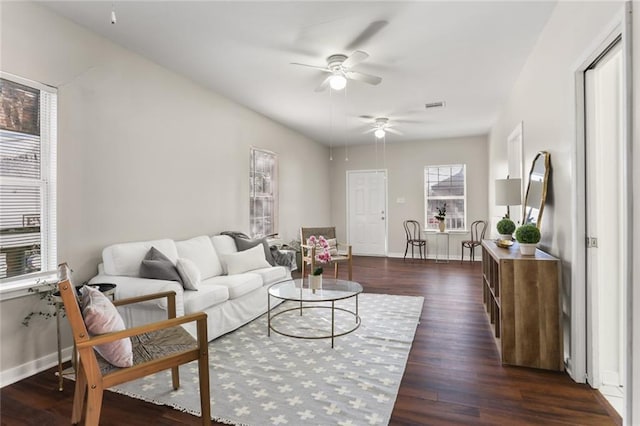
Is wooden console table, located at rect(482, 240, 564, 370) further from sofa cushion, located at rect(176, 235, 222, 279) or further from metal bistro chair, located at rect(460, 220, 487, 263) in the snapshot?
metal bistro chair, located at rect(460, 220, 487, 263)

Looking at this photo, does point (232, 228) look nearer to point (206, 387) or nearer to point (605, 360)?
point (206, 387)

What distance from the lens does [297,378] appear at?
7.57 feet

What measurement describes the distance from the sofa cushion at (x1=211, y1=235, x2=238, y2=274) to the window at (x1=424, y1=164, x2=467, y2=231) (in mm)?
4962

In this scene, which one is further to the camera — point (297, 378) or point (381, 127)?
point (381, 127)

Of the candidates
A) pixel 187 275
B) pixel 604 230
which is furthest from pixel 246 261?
pixel 604 230

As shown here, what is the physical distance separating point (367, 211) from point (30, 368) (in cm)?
676

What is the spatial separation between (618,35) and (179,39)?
313 cm

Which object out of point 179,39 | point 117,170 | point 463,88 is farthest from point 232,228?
point 463,88

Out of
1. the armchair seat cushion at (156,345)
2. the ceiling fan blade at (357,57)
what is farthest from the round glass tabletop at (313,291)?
the ceiling fan blade at (357,57)

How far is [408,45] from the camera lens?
3137 millimetres

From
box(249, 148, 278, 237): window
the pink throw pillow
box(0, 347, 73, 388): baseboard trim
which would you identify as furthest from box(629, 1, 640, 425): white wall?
box(249, 148, 278, 237): window

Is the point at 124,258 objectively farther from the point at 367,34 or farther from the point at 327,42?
the point at 367,34

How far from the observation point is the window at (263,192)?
5273 millimetres

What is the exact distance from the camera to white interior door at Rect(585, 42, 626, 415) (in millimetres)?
2139
